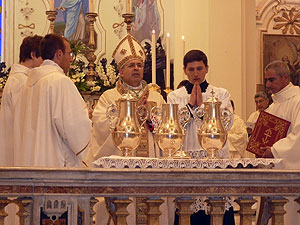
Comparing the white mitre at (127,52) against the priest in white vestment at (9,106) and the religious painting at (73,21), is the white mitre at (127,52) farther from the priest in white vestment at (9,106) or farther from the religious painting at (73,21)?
the religious painting at (73,21)

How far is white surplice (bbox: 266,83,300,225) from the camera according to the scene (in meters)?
6.22

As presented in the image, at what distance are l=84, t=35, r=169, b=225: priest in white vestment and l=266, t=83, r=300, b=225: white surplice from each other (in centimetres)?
98

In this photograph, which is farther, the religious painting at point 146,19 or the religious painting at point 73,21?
the religious painting at point 73,21

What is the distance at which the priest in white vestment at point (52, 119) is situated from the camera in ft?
18.8

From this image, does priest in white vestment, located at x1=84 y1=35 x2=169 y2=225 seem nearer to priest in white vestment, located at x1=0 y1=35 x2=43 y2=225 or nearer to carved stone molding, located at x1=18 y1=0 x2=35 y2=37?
priest in white vestment, located at x1=0 y1=35 x2=43 y2=225

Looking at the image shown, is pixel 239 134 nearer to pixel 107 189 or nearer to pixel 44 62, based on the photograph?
pixel 44 62

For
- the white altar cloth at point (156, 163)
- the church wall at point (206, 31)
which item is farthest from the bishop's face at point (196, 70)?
the church wall at point (206, 31)

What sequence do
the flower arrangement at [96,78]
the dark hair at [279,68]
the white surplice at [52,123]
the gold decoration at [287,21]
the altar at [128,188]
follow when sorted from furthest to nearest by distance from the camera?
the gold decoration at [287,21] → the flower arrangement at [96,78] → the dark hair at [279,68] → the white surplice at [52,123] → the altar at [128,188]

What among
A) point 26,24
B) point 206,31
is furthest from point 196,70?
point 26,24

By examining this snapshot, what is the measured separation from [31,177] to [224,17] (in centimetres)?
636

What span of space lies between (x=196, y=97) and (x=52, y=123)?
1062 mm

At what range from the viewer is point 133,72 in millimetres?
6359

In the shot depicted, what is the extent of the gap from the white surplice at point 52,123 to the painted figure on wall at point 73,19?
625 centimetres

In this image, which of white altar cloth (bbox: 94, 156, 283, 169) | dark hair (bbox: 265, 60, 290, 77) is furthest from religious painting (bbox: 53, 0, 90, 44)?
white altar cloth (bbox: 94, 156, 283, 169)
